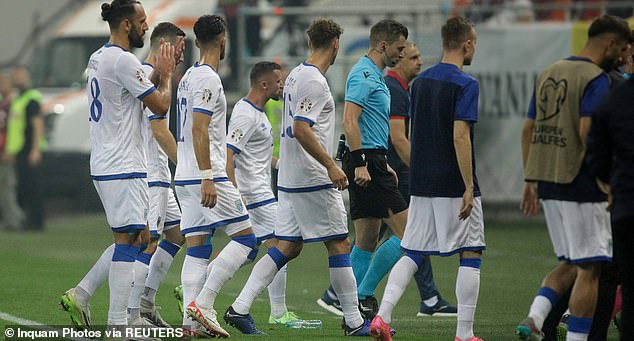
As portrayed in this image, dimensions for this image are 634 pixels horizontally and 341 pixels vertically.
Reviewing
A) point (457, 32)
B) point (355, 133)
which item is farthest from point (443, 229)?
point (457, 32)

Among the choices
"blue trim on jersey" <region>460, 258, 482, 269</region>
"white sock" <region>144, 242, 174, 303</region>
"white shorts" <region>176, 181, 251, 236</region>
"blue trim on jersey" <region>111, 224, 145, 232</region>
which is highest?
"blue trim on jersey" <region>111, 224, 145, 232</region>

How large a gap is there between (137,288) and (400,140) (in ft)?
8.25

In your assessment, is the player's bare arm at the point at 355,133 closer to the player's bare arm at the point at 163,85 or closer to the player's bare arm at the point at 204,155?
the player's bare arm at the point at 204,155

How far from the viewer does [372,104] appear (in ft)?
33.1

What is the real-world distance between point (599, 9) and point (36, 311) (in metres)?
11.4

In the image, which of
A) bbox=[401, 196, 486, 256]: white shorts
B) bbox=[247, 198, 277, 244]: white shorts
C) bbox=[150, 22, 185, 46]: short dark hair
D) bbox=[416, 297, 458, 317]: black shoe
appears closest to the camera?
bbox=[401, 196, 486, 256]: white shorts

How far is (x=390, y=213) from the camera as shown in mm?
10352

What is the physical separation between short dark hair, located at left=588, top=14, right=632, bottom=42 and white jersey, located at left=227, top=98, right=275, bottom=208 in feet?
10.8

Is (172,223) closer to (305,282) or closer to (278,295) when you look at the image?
(278,295)

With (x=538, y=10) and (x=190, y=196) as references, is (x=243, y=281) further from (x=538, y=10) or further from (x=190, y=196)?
(x=538, y=10)

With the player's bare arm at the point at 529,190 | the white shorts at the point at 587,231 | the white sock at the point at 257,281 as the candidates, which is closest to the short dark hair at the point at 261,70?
the white sock at the point at 257,281

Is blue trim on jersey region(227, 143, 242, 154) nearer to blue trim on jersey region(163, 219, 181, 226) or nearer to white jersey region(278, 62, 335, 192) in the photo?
blue trim on jersey region(163, 219, 181, 226)

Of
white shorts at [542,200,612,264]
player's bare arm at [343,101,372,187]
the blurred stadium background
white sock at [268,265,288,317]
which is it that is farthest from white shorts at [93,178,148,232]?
the blurred stadium background

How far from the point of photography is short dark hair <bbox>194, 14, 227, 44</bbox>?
9.35 m
